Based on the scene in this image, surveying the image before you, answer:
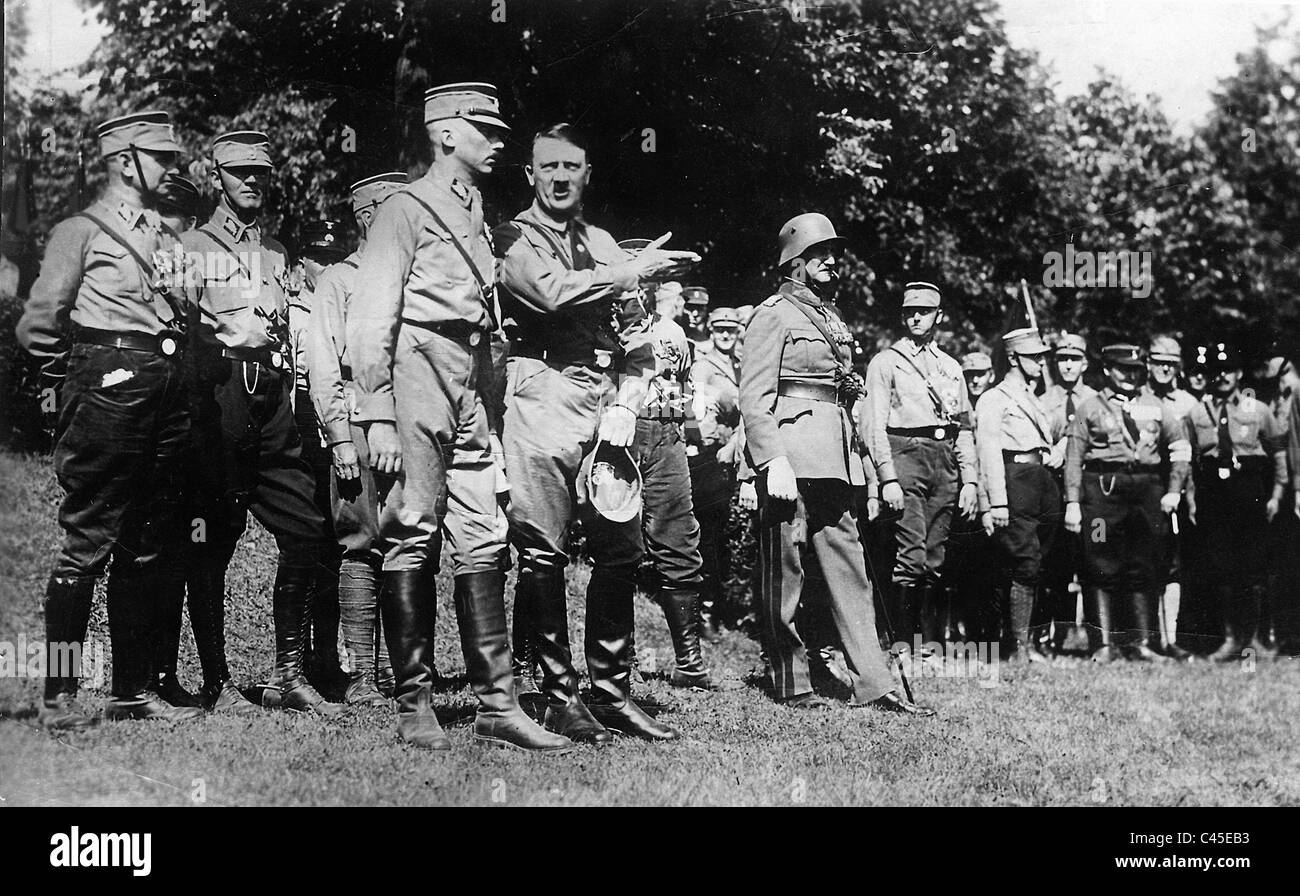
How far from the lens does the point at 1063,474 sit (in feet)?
27.3

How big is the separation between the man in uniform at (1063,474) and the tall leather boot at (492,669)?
14.4 ft

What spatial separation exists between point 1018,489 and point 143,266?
17.5 ft

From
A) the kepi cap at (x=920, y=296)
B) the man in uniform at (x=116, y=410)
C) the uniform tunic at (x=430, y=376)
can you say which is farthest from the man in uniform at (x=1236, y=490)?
the man in uniform at (x=116, y=410)

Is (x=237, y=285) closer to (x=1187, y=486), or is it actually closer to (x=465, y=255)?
(x=465, y=255)

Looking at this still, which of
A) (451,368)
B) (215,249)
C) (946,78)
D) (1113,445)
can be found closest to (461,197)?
(451,368)

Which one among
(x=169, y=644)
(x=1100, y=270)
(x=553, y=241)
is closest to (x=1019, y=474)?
(x=1100, y=270)

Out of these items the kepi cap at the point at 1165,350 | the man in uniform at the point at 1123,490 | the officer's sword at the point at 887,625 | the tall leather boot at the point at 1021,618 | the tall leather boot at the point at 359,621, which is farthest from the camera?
the kepi cap at the point at 1165,350


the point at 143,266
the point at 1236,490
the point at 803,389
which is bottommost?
the point at 1236,490

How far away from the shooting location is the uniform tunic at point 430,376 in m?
5.07

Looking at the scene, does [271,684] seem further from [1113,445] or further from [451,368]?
[1113,445]

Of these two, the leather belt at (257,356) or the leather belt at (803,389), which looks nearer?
the leather belt at (257,356)

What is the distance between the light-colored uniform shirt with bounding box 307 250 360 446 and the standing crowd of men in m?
0.01

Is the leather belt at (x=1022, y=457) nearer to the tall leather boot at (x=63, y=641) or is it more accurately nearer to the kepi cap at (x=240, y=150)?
the kepi cap at (x=240, y=150)
